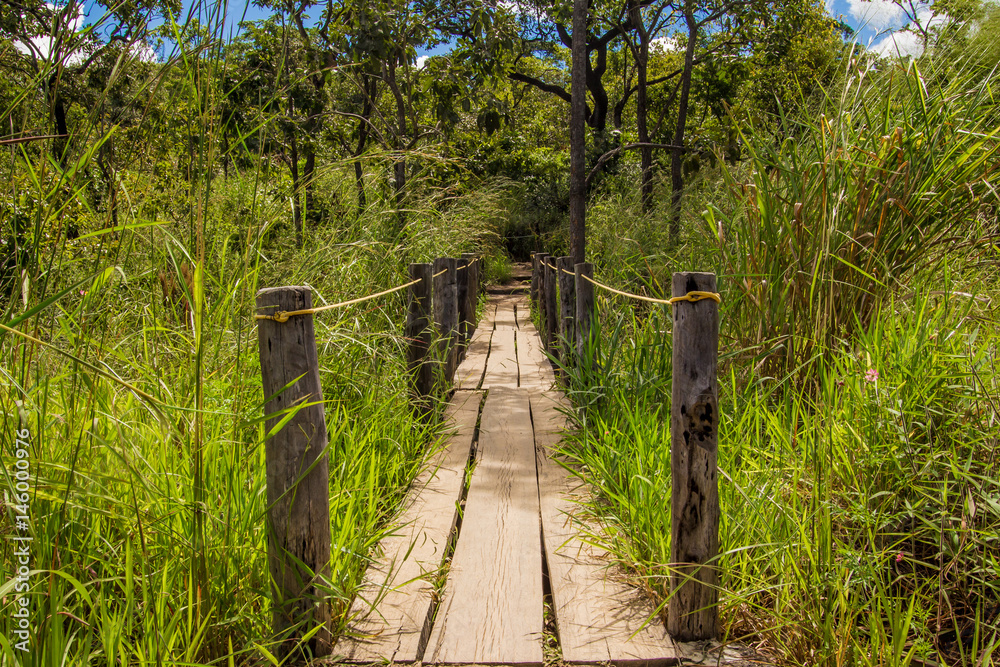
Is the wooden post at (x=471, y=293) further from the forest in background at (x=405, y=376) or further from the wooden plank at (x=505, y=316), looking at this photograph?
the forest in background at (x=405, y=376)

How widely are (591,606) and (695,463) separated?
0.58 metres

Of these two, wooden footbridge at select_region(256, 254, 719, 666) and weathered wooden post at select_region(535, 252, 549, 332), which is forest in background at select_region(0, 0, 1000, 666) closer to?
wooden footbridge at select_region(256, 254, 719, 666)

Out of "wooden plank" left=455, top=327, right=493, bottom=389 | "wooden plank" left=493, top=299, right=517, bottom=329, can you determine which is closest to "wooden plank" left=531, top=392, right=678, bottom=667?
"wooden plank" left=455, top=327, right=493, bottom=389

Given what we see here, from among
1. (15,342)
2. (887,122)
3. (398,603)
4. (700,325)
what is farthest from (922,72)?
(15,342)

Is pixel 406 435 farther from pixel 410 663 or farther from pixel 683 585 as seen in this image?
pixel 683 585

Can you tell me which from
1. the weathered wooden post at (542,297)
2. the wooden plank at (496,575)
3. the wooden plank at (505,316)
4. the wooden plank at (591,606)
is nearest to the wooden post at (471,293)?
the wooden plank at (505,316)

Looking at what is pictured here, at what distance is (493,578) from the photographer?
2.18m

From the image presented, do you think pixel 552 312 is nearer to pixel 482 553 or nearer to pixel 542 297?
pixel 542 297

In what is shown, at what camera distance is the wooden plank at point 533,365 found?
486 centimetres

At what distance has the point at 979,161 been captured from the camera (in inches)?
102

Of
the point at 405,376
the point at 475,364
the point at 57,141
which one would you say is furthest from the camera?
the point at 475,364

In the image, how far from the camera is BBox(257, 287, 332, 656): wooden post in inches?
64.7

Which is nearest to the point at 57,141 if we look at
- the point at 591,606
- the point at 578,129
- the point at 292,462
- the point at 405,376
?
the point at 405,376

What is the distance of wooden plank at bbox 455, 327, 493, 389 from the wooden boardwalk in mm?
1230
